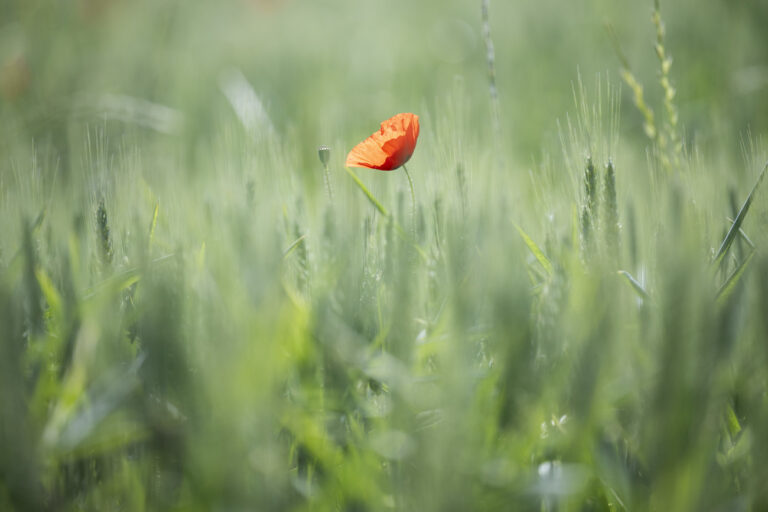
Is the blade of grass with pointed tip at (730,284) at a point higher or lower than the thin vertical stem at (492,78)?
lower

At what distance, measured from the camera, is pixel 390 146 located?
17.1 inches

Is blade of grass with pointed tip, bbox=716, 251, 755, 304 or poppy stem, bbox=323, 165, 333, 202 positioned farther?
poppy stem, bbox=323, 165, 333, 202

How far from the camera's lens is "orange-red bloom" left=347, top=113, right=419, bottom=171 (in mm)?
434

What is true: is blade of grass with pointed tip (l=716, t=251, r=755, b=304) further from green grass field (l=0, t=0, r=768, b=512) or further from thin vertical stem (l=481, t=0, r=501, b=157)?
thin vertical stem (l=481, t=0, r=501, b=157)

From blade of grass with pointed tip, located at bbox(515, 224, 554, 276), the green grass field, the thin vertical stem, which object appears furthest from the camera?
the thin vertical stem

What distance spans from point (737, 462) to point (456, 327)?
0.59ft

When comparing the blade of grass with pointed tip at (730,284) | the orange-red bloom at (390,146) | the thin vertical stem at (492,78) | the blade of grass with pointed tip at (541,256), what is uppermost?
the thin vertical stem at (492,78)

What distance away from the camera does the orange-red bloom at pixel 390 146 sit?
1.42ft

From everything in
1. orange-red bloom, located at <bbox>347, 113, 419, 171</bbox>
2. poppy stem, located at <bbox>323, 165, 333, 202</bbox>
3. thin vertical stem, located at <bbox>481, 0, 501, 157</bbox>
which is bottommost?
poppy stem, located at <bbox>323, 165, 333, 202</bbox>

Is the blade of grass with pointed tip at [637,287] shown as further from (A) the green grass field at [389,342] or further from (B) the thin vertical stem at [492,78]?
(B) the thin vertical stem at [492,78]

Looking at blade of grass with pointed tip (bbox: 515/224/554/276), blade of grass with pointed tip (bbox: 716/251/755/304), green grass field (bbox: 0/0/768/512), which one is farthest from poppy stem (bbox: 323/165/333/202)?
blade of grass with pointed tip (bbox: 716/251/755/304)

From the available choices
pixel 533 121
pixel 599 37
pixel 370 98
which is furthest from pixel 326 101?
pixel 599 37

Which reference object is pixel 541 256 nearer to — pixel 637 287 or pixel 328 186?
pixel 637 287

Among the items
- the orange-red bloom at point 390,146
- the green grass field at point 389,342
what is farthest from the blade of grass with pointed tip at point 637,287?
the orange-red bloom at point 390,146
